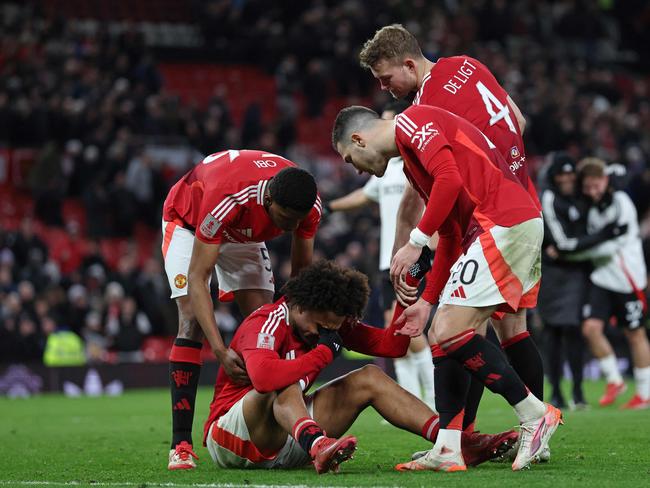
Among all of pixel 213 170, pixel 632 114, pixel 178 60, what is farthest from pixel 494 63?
pixel 213 170

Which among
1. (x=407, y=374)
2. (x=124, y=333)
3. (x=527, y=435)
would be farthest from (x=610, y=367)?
(x=124, y=333)

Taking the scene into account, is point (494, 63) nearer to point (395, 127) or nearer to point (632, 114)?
point (632, 114)

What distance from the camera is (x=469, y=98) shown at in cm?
708

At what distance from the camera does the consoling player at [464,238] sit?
616cm

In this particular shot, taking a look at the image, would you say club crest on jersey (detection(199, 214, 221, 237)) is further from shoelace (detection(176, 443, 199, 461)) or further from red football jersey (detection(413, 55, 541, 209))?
red football jersey (detection(413, 55, 541, 209))

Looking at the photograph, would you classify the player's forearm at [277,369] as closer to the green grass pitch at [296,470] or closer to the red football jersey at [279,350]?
the red football jersey at [279,350]

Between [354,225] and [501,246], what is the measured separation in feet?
51.6

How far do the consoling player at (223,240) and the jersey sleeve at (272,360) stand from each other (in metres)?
0.19

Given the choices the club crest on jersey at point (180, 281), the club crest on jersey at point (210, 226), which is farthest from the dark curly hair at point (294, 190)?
the club crest on jersey at point (180, 281)

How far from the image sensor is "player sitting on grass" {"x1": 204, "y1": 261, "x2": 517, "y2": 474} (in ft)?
20.7

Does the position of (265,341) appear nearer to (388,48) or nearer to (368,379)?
(368,379)

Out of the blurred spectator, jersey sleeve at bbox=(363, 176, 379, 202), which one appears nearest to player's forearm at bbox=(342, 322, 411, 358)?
jersey sleeve at bbox=(363, 176, 379, 202)

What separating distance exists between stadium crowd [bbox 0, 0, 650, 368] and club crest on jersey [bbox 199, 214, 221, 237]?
22.7ft

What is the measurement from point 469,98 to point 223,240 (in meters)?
1.77
